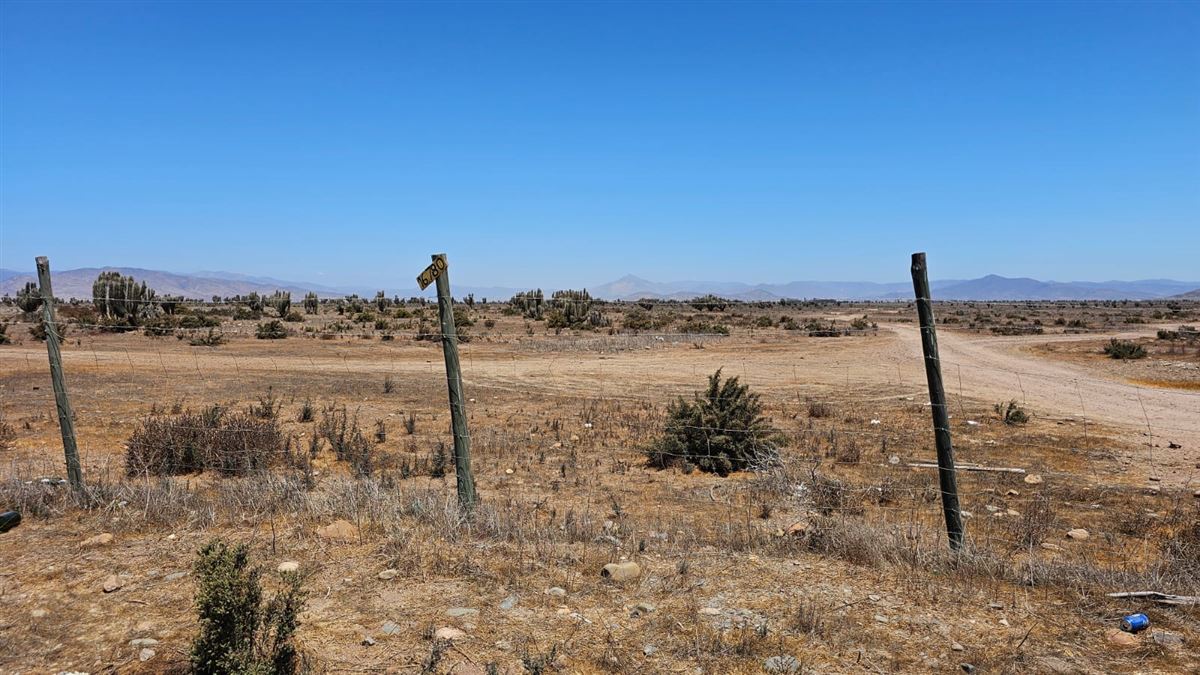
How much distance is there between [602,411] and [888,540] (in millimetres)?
10528

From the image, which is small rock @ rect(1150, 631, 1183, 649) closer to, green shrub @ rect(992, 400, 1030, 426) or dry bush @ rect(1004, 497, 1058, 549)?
dry bush @ rect(1004, 497, 1058, 549)

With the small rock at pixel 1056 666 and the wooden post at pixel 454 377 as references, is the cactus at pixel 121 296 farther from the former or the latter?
the small rock at pixel 1056 666

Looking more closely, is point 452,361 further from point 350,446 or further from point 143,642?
point 350,446

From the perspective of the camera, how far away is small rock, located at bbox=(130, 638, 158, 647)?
427 cm

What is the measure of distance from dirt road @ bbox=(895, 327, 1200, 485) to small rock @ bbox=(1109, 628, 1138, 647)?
7.47 metres

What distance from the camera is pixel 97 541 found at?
6.04 metres

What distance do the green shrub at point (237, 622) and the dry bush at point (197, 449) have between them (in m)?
6.28

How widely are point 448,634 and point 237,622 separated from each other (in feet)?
4.19

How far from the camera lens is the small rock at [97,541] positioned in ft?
19.6

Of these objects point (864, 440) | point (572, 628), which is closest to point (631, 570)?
point (572, 628)

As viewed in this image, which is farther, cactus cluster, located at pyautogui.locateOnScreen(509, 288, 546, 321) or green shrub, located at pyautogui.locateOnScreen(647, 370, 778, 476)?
cactus cluster, located at pyautogui.locateOnScreen(509, 288, 546, 321)

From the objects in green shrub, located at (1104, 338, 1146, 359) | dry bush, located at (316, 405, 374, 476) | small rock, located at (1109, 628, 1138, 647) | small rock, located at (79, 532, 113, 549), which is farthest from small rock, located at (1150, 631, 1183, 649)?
green shrub, located at (1104, 338, 1146, 359)

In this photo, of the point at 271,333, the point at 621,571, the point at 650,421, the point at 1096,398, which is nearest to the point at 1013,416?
the point at 1096,398

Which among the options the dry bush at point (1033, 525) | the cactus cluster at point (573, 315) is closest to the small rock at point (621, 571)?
the dry bush at point (1033, 525)
